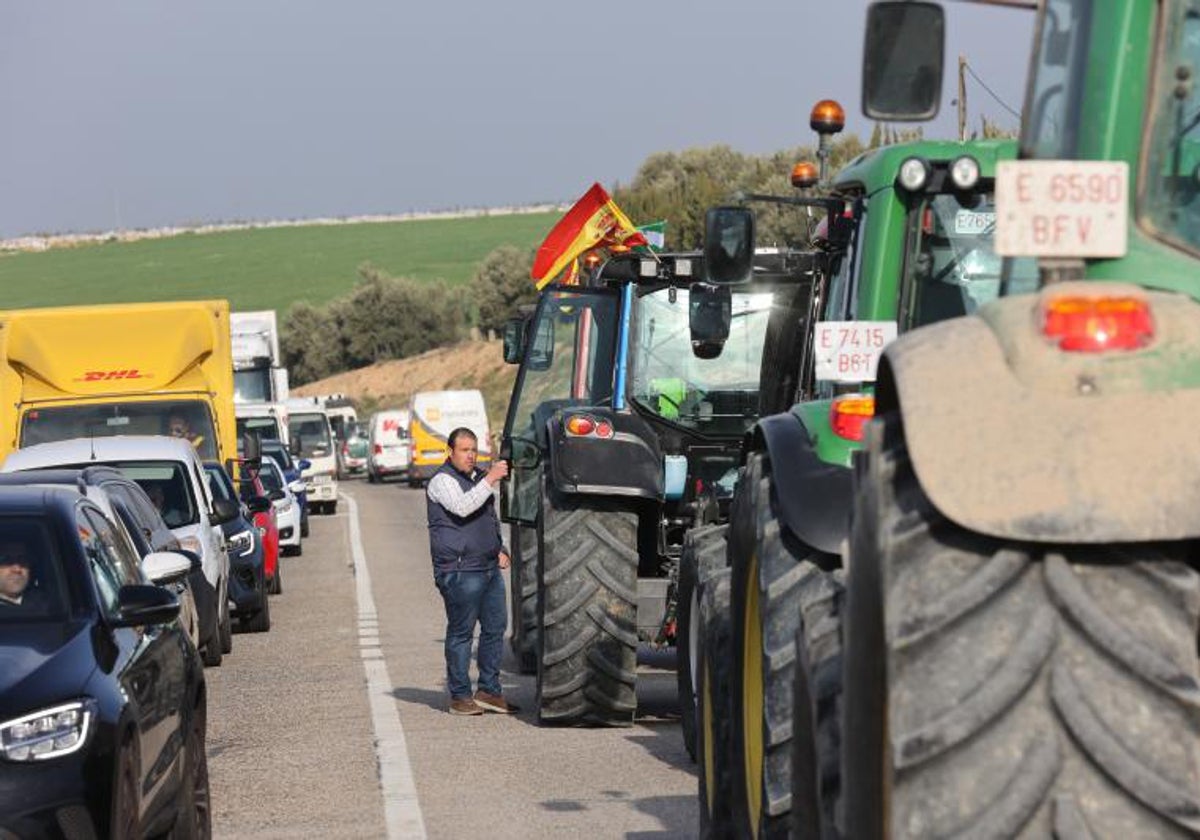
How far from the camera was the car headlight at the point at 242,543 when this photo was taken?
2234 centimetres

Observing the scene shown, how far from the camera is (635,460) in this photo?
1354cm

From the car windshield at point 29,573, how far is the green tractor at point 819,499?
2258 millimetres

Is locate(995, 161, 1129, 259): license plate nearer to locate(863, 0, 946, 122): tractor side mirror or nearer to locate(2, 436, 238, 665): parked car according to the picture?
locate(863, 0, 946, 122): tractor side mirror

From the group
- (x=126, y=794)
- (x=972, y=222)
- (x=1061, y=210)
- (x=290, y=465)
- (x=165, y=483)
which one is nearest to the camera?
(x=1061, y=210)

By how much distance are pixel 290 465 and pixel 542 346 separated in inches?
884

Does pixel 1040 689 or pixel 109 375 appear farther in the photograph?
pixel 109 375

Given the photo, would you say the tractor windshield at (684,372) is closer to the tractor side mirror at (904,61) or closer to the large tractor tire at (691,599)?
the large tractor tire at (691,599)

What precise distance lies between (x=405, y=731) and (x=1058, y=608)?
10.8m

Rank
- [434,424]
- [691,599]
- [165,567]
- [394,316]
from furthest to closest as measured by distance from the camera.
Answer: [394,316]
[434,424]
[691,599]
[165,567]

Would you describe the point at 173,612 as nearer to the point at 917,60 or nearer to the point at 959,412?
the point at 917,60

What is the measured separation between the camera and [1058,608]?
3900 millimetres

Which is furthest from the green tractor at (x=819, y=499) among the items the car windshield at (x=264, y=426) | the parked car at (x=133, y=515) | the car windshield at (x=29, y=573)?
the car windshield at (x=264, y=426)

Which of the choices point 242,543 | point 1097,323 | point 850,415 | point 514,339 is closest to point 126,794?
point 850,415

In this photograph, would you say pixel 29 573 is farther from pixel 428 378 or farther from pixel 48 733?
pixel 428 378
